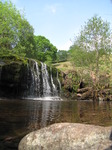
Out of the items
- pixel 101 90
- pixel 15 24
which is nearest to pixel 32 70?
pixel 15 24

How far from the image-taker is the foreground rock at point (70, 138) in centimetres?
368

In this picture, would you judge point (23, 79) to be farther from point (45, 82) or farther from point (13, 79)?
point (45, 82)

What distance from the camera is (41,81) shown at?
107 ft

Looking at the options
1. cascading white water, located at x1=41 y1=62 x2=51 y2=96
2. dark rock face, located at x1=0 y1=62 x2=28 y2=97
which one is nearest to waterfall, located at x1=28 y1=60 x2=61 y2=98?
cascading white water, located at x1=41 y1=62 x2=51 y2=96

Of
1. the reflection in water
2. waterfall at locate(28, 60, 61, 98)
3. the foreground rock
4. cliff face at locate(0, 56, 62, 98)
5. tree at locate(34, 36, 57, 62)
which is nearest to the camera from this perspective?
the foreground rock

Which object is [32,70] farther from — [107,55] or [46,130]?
[46,130]

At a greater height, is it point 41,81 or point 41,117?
point 41,81

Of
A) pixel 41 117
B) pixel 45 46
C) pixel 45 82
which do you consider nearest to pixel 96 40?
pixel 45 82

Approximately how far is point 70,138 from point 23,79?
89.1 feet

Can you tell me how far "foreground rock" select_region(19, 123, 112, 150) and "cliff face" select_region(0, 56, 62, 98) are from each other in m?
25.6

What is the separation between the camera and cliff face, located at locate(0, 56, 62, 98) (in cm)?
2908

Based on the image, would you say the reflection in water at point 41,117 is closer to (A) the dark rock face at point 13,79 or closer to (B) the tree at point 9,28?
(B) the tree at point 9,28

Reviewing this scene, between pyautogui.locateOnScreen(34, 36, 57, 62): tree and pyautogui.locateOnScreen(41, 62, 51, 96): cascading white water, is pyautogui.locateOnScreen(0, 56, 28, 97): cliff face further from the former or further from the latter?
pyautogui.locateOnScreen(34, 36, 57, 62): tree

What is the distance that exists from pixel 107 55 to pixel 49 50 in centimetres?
5668
